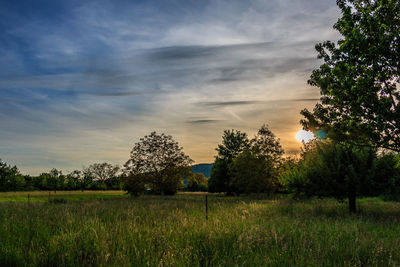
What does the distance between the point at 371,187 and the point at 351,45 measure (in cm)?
Result: 665

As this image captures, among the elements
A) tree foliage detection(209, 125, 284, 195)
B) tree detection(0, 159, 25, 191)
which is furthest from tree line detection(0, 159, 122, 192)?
tree foliage detection(209, 125, 284, 195)

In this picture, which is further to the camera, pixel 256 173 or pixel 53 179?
pixel 53 179

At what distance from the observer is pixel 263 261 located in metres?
4.35

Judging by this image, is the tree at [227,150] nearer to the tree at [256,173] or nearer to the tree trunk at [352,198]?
the tree at [256,173]

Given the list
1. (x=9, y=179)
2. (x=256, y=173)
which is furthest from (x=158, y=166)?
(x=9, y=179)

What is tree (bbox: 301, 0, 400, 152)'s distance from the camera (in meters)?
11.6

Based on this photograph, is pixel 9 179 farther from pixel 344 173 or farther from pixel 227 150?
pixel 344 173

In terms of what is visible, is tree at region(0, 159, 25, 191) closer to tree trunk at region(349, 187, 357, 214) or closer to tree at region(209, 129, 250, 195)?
tree at region(209, 129, 250, 195)

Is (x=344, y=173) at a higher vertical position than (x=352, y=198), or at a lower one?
higher

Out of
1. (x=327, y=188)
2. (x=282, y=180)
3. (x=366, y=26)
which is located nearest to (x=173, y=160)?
(x=282, y=180)

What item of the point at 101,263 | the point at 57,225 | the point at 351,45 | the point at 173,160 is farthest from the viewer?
the point at 173,160

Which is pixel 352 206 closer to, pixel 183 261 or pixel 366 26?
pixel 366 26

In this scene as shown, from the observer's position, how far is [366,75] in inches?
477

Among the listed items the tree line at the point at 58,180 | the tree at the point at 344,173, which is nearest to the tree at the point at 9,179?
the tree line at the point at 58,180
